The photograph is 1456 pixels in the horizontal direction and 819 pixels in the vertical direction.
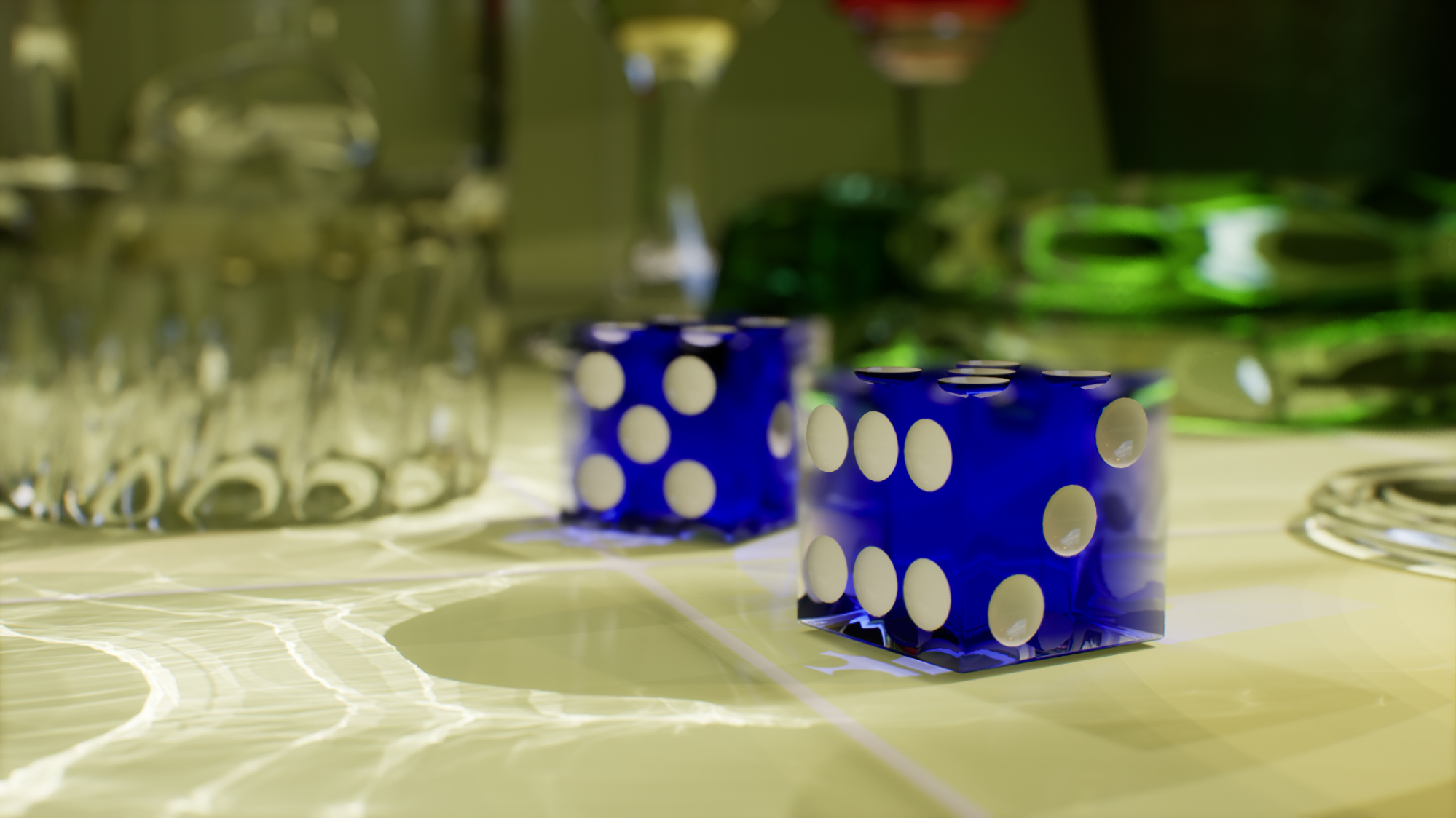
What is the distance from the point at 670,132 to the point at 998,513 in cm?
126

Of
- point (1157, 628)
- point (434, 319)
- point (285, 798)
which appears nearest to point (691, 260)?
point (434, 319)

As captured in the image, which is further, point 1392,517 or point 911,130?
point 911,130

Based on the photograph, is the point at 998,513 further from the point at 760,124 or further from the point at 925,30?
the point at 760,124

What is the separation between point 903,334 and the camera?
1.22 metres

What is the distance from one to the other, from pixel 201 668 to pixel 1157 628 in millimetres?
347

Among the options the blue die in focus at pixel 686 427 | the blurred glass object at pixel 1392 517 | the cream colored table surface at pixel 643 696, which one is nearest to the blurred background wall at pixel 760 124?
the blurred glass object at pixel 1392 517

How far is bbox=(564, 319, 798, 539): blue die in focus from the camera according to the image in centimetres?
58

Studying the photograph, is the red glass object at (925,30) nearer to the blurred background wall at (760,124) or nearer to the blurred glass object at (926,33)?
the blurred glass object at (926,33)

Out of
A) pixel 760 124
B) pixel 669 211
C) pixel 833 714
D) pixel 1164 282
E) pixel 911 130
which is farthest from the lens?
pixel 760 124

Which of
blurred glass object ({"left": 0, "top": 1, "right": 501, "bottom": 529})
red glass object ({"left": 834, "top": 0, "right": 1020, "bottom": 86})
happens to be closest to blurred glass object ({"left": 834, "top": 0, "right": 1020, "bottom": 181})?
red glass object ({"left": 834, "top": 0, "right": 1020, "bottom": 86})

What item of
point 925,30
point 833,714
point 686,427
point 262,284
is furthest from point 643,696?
point 925,30

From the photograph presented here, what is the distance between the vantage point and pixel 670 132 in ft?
5.09

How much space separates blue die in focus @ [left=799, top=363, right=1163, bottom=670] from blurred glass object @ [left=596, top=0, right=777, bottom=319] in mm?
914

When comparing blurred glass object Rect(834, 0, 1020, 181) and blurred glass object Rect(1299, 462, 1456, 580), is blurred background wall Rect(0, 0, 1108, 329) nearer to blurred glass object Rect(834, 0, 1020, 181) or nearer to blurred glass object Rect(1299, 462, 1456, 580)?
blurred glass object Rect(834, 0, 1020, 181)
